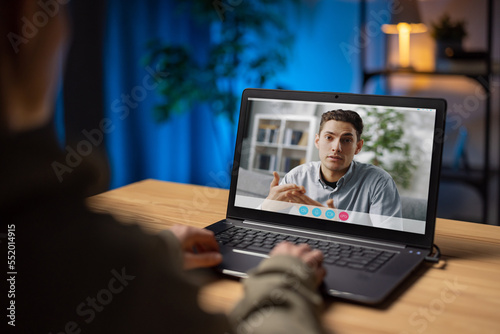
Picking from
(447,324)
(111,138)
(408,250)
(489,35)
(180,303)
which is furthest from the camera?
(111,138)

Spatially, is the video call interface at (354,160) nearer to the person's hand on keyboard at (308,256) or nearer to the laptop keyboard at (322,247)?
the laptop keyboard at (322,247)

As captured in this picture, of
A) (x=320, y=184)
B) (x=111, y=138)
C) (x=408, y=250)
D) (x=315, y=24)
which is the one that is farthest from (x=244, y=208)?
(x=315, y=24)

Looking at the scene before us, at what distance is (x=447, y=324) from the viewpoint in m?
0.63

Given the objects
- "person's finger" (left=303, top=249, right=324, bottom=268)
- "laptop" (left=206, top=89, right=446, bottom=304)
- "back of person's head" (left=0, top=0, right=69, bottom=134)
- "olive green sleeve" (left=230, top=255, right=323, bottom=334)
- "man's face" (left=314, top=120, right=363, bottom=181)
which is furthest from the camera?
"man's face" (left=314, top=120, right=363, bottom=181)

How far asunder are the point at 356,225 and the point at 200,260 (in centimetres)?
32

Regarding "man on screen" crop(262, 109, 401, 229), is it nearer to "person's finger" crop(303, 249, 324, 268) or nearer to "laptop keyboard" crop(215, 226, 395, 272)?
"laptop keyboard" crop(215, 226, 395, 272)

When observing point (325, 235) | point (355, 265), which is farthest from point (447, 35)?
point (355, 265)

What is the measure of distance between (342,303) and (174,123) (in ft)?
9.05

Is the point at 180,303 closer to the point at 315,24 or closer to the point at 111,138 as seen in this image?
the point at 111,138

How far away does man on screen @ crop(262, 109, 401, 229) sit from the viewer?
893 millimetres

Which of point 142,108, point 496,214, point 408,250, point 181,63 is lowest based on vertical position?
point 496,214

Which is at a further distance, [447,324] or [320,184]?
[320,184]

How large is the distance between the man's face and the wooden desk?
0.24 meters

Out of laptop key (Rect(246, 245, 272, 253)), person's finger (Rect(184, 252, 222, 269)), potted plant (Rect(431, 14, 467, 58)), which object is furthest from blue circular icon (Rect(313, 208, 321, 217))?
potted plant (Rect(431, 14, 467, 58))
